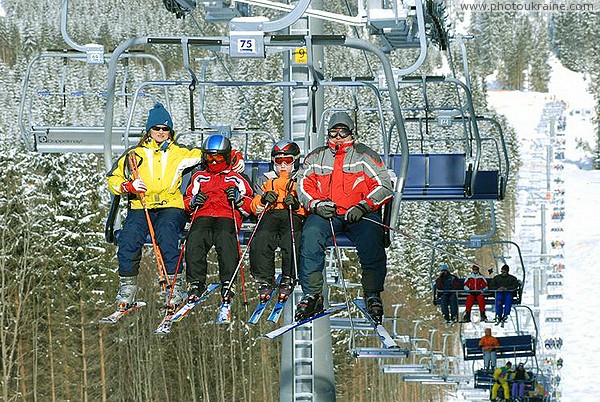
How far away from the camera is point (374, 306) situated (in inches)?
394

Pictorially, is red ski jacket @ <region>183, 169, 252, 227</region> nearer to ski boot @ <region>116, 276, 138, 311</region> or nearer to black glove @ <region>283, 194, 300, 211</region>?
black glove @ <region>283, 194, 300, 211</region>

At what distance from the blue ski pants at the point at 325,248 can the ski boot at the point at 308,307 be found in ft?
0.15

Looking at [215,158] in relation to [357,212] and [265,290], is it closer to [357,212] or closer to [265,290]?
[265,290]

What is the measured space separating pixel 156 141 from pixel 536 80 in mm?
130242

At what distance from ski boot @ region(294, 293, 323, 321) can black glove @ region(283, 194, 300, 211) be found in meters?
0.77

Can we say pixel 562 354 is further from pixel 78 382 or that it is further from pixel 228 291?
pixel 228 291

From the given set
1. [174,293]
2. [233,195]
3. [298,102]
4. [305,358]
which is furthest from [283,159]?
[305,358]

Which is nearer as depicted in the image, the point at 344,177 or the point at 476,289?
the point at 344,177

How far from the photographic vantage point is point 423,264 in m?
50.3

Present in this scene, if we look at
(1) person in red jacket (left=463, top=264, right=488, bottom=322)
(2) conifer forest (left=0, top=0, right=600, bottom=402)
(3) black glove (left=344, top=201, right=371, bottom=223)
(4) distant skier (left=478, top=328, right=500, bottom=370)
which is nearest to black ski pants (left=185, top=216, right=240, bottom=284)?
(3) black glove (left=344, top=201, right=371, bottom=223)

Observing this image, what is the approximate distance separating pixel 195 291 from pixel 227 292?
322mm

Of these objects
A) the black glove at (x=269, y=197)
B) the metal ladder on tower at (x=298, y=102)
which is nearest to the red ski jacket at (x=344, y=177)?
the black glove at (x=269, y=197)

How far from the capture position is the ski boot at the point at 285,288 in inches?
405

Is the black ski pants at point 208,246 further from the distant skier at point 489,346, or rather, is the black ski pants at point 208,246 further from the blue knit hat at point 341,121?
the distant skier at point 489,346
